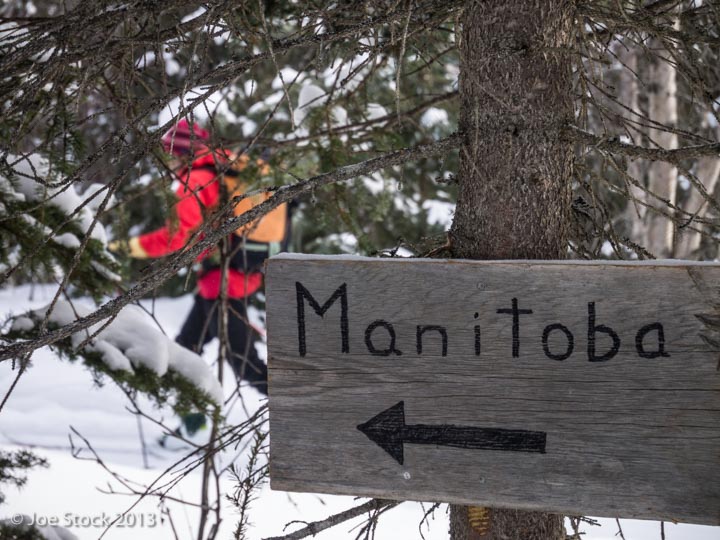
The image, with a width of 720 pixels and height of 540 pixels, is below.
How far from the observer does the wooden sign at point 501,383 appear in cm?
119

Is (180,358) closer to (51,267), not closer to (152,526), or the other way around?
(51,267)

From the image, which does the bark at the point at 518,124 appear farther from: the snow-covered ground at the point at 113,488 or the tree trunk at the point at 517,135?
the snow-covered ground at the point at 113,488

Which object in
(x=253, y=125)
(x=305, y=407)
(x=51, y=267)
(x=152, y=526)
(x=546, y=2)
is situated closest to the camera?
(x=305, y=407)

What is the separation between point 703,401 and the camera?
1.19 metres

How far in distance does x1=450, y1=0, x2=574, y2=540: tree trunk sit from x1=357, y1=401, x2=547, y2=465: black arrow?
32cm

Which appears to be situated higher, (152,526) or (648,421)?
(648,421)

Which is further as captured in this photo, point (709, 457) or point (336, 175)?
point (336, 175)

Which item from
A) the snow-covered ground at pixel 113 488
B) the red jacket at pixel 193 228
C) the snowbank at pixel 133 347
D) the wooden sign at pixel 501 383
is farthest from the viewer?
the red jacket at pixel 193 228

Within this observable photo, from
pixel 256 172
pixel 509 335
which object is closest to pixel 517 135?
pixel 509 335

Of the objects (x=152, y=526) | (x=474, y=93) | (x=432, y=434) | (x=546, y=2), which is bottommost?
(x=152, y=526)

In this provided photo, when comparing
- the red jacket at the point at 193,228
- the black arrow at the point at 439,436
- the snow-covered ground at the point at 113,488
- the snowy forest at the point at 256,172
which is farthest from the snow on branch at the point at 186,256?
the red jacket at the point at 193,228

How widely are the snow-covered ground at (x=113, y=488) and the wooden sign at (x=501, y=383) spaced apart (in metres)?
0.95

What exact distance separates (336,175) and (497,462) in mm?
631

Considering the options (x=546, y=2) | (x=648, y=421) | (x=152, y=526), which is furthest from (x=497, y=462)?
(x=152, y=526)
